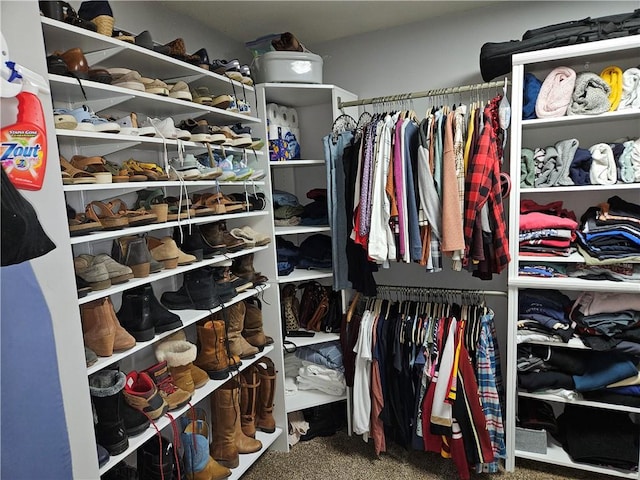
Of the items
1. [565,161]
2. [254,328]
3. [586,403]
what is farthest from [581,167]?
[254,328]

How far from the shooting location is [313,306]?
2.54 meters

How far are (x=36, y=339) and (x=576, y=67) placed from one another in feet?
7.72

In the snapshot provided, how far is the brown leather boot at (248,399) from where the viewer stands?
214cm

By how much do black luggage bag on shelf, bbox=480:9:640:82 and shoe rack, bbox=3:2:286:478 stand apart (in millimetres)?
1151

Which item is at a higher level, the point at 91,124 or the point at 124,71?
the point at 124,71

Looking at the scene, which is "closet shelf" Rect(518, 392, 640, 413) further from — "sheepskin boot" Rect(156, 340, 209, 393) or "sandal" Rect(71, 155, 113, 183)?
"sandal" Rect(71, 155, 113, 183)

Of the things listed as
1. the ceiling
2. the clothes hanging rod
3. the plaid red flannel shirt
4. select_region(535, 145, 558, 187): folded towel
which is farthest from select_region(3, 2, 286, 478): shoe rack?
select_region(535, 145, 558, 187): folded towel

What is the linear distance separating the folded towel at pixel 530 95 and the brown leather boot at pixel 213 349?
1.68 metres

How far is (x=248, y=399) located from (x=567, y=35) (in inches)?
86.3

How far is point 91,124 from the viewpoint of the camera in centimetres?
137

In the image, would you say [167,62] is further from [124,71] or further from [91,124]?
[91,124]

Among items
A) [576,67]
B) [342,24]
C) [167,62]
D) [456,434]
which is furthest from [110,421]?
[576,67]

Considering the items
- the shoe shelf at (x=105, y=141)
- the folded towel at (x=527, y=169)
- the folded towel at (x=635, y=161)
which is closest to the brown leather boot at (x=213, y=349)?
the shoe shelf at (x=105, y=141)

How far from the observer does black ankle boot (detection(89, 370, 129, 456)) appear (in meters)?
1.42
